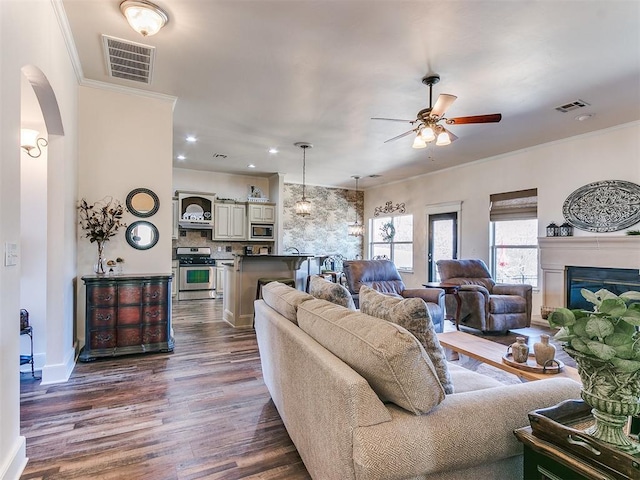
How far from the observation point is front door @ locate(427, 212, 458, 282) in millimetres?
7171

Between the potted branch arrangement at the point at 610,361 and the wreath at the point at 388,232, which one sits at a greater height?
the wreath at the point at 388,232

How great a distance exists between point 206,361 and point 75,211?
2018 mm

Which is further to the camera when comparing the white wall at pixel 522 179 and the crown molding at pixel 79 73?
the white wall at pixel 522 179

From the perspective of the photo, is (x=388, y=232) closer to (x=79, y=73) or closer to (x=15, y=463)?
(x=79, y=73)

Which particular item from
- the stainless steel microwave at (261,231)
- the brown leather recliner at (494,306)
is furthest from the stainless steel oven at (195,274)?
the brown leather recliner at (494,306)

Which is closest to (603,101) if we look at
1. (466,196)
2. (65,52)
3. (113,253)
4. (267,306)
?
(466,196)

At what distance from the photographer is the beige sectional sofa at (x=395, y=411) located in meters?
1.15

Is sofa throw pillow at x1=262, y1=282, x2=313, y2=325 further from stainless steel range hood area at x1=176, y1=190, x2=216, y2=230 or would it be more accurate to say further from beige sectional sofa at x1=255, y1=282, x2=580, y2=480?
stainless steel range hood area at x1=176, y1=190, x2=216, y2=230

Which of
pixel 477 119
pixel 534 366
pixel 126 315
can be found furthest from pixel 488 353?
pixel 126 315

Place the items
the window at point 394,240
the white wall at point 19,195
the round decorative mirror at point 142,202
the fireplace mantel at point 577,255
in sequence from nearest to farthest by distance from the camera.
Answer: the white wall at point 19,195 → the round decorative mirror at point 142,202 → the fireplace mantel at point 577,255 → the window at point 394,240

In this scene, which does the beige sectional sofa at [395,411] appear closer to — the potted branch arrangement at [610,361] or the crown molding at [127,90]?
the potted branch arrangement at [610,361]

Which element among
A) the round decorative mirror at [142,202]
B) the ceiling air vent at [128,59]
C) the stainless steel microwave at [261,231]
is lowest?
the stainless steel microwave at [261,231]

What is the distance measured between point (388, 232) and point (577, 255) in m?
4.41

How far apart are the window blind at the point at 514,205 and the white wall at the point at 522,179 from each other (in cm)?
9
